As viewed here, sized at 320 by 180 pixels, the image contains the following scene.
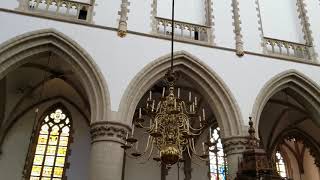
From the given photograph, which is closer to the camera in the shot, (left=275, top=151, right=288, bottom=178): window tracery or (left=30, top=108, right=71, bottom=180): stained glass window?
(left=30, top=108, right=71, bottom=180): stained glass window

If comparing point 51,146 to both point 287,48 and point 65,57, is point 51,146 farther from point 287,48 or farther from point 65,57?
point 287,48

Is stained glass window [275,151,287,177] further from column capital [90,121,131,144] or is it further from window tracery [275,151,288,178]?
column capital [90,121,131,144]

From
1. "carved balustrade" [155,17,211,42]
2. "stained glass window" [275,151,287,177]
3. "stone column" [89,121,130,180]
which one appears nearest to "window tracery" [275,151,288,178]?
"stained glass window" [275,151,287,177]

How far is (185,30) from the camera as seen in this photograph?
37.4ft

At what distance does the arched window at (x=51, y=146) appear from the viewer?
11562 millimetres

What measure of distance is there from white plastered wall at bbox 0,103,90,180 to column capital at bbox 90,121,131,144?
9.95 ft

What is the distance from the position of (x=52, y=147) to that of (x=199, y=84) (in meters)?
5.32

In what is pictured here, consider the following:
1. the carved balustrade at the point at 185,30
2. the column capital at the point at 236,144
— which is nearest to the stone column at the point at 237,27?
the carved balustrade at the point at 185,30

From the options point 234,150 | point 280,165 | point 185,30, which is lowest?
point 234,150

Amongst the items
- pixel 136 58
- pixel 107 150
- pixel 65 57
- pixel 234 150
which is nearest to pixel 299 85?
pixel 234 150

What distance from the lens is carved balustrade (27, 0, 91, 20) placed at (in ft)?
34.1

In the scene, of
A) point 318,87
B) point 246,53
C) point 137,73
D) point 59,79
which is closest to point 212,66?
point 246,53

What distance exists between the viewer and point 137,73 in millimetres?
9820

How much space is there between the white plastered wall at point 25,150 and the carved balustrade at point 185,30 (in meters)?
4.32
